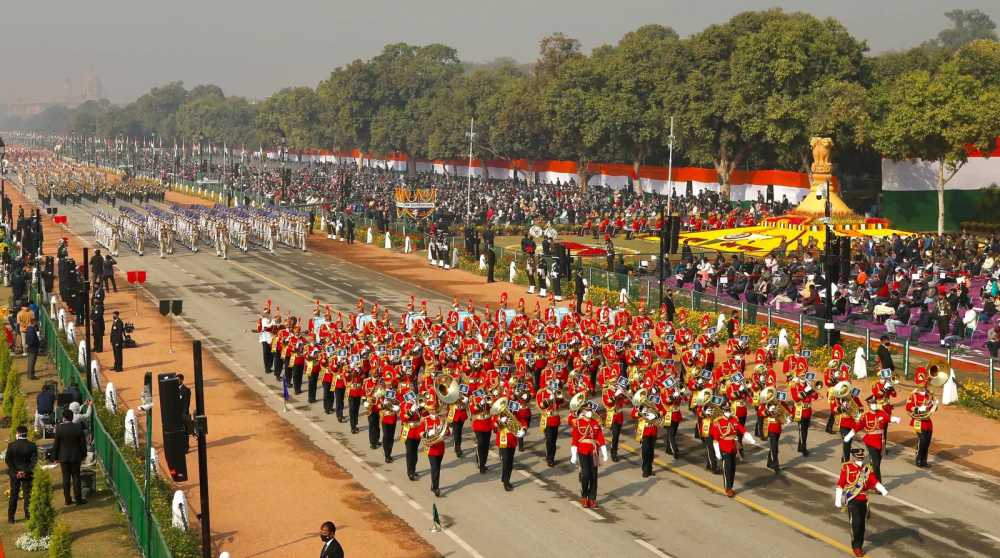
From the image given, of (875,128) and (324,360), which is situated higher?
(875,128)

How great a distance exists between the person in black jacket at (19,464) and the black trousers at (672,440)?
486 inches

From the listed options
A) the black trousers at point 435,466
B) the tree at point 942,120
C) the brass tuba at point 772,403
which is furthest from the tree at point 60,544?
the tree at point 942,120

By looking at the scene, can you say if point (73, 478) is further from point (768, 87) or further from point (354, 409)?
point (768, 87)

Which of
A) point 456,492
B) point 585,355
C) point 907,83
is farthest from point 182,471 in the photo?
point 907,83

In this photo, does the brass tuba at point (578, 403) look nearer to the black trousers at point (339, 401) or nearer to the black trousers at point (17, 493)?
the black trousers at point (339, 401)

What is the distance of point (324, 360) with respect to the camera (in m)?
29.9

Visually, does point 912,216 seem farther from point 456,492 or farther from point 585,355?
point 456,492

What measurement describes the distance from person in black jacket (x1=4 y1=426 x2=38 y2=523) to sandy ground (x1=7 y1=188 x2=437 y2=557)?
10.1 ft

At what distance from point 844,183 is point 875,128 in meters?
13.2

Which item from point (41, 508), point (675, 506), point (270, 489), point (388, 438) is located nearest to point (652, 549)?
point (675, 506)

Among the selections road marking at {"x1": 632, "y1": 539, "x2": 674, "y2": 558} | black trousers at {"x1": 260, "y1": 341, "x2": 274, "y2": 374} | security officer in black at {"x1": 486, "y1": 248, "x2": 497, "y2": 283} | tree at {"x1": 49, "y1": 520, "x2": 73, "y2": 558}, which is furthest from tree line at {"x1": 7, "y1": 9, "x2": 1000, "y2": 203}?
tree at {"x1": 49, "y1": 520, "x2": 73, "y2": 558}

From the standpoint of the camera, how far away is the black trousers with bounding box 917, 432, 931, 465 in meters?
25.2

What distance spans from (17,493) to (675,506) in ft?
38.3

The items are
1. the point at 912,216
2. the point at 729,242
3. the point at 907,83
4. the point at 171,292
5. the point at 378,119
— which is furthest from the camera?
the point at 378,119
